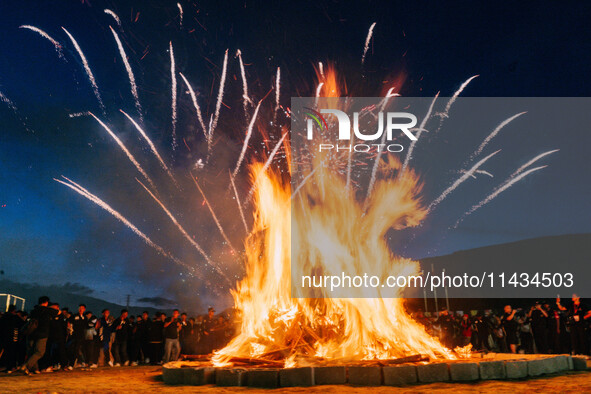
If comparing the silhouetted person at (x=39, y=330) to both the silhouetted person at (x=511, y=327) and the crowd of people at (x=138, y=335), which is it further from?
the silhouetted person at (x=511, y=327)

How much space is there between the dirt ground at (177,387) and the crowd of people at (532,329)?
4621 mm

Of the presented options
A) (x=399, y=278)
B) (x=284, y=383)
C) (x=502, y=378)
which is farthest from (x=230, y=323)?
(x=502, y=378)

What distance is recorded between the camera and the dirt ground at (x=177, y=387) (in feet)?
28.7

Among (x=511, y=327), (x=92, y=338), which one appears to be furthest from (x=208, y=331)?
(x=511, y=327)

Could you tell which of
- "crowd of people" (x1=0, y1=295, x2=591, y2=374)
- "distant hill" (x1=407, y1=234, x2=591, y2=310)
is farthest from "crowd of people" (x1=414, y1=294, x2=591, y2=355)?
"distant hill" (x1=407, y1=234, x2=591, y2=310)

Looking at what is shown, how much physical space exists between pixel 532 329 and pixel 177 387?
12.3 metres

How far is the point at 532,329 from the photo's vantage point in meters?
15.6

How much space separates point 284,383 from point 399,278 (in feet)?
17.5

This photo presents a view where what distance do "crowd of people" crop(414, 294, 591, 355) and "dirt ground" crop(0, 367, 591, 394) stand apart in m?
4.62

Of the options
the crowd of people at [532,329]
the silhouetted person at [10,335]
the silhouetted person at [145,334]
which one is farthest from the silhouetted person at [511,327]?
the silhouetted person at [10,335]

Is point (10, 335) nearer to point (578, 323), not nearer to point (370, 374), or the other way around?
point (370, 374)

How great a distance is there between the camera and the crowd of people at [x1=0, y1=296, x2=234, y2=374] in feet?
41.1

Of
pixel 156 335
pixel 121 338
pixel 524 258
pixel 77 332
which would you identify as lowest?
pixel 121 338

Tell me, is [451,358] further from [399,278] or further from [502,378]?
[399,278]
